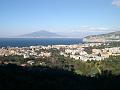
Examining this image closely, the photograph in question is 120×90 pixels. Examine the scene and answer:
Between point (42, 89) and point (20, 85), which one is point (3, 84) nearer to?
point (20, 85)

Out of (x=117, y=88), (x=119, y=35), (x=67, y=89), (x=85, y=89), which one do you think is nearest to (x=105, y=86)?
(x=117, y=88)

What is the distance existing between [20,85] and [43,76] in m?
6.65

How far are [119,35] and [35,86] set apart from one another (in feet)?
393

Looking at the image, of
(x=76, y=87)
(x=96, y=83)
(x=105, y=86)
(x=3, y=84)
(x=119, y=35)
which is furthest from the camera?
(x=119, y=35)

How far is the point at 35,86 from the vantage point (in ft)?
60.1

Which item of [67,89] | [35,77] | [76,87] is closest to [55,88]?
[67,89]

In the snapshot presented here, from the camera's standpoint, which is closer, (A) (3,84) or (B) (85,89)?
(A) (3,84)

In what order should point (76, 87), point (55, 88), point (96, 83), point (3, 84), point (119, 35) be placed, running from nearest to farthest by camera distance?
point (3, 84) → point (55, 88) → point (76, 87) → point (96, 83) → point (119, 35)

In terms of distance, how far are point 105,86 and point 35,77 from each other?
5.61 meters

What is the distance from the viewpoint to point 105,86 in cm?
2188

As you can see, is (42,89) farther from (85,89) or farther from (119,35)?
(119,35)

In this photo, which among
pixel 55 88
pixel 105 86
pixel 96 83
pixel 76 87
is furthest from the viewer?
pixel 96 83

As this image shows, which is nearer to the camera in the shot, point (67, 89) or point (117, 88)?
point (67, 89)

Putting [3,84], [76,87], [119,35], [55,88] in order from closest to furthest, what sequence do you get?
[3,84] < [55,88] < [76,87] < [119,35]
